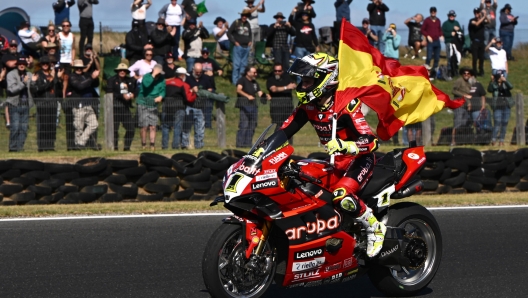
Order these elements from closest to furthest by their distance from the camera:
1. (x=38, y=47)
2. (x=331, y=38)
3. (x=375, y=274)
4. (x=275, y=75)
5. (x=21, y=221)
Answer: (x=375, y=274) → (x=21, y=221) → (x=275, y=75) → (x=38, y=47) → (x=331, y=38)

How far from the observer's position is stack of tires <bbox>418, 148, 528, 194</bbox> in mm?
13008

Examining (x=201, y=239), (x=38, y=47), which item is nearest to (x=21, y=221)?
(x=201, y=239)

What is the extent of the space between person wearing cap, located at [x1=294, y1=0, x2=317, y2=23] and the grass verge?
8185 mm

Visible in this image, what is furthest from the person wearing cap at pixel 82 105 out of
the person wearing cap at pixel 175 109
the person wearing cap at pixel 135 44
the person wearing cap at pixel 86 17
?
the person wearing cap at pixel 86 17

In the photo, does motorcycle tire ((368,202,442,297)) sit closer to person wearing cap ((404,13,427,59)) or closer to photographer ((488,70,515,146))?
photographer ((488,70,515,146))

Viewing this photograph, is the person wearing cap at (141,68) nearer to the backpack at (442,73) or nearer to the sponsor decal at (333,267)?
the sponsor decal at (333,267)

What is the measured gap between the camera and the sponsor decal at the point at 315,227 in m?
5.97

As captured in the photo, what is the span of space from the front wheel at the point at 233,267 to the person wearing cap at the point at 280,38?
13952 mm

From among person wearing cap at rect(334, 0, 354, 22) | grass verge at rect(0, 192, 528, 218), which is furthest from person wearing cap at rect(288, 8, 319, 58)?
grass verge at rect(0, 192, 528, 218)

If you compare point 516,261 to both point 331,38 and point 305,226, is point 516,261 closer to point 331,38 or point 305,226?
point 305,226

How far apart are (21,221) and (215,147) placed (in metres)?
4.71

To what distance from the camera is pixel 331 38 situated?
23.2 metres

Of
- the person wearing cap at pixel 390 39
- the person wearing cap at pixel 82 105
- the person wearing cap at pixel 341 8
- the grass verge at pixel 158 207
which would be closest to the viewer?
the grass verge at pixel 158 207

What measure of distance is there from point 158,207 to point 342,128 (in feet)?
17.9
